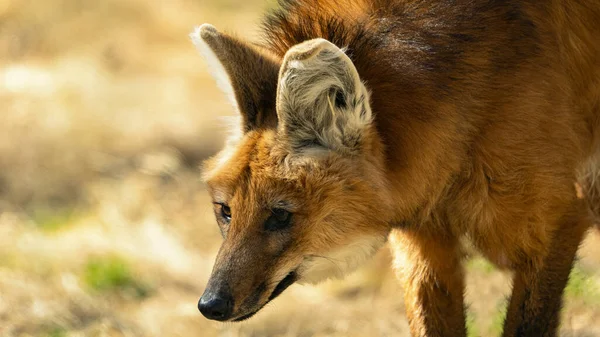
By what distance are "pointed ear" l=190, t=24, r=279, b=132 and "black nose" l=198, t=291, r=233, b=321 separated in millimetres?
684

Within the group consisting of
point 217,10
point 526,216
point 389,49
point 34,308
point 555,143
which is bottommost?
point 217,10

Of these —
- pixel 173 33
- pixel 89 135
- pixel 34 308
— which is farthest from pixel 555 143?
pixel 173 33

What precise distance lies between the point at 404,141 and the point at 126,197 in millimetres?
4598

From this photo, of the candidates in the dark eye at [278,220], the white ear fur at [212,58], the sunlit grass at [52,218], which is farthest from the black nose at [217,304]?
the sunlit grass at [52,218]

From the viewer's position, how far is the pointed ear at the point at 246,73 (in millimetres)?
3605

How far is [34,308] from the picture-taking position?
5609 millimetres

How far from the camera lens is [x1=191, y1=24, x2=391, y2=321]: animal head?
11.4ft

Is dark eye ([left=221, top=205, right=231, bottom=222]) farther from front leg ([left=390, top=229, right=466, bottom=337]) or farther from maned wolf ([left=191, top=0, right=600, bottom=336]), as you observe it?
front leg ([left=390, top=229, right=466, bottom=337])

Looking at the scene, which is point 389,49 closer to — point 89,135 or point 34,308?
point 34,308

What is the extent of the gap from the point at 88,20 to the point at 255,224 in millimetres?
8412

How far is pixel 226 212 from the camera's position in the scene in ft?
12.0

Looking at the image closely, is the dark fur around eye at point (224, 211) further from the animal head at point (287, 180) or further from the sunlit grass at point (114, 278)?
the sunlit grass at point (114, 278)

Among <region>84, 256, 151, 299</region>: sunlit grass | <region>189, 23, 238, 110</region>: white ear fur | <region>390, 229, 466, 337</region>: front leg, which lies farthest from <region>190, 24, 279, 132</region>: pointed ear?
<region>84, 256, 151, 299</region>: sunlit grass

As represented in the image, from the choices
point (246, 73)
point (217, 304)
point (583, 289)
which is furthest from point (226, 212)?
point (583, 289)
